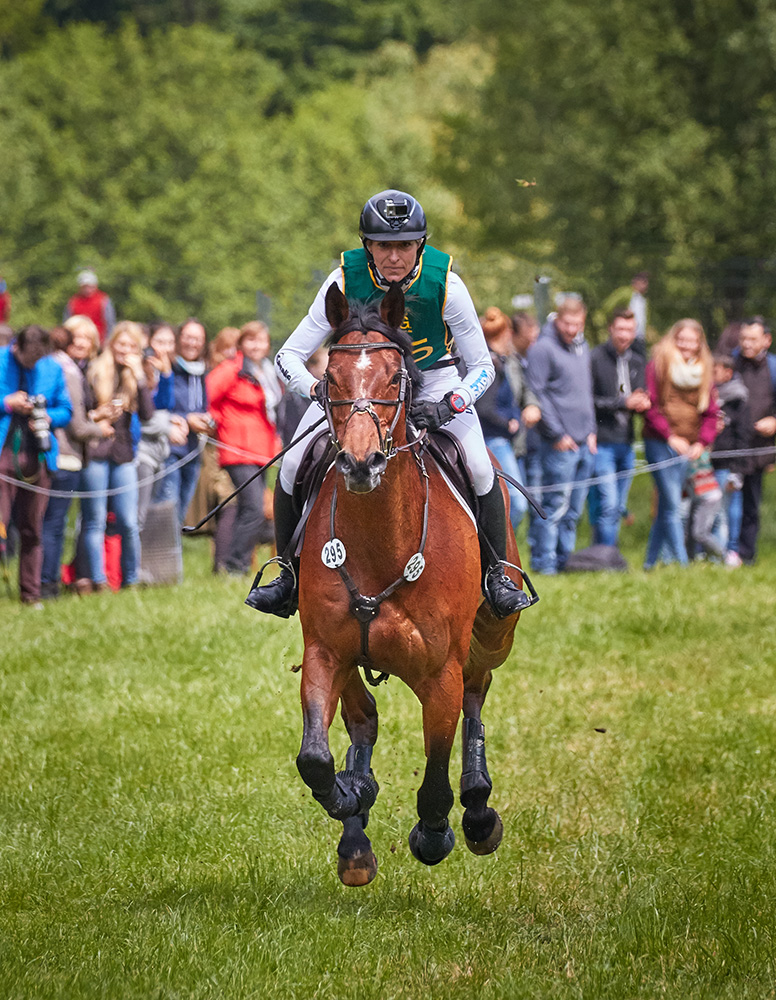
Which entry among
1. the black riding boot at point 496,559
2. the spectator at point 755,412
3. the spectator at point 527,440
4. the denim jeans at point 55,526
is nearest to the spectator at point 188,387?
the denim jeans at point 55,526

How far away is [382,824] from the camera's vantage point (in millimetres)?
7703

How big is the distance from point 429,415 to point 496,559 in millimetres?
1191

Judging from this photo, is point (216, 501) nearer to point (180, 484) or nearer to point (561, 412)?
point (180, 484)

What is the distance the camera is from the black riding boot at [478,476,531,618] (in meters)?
6.82

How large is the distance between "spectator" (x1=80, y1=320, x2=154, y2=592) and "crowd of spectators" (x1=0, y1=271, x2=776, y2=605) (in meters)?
0.02

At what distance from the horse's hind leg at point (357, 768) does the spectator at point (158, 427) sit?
7715mm

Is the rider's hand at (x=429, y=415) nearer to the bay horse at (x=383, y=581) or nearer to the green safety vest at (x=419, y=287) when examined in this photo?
the bay horse at (x=383, y=581)

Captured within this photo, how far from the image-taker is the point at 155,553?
14555 mm

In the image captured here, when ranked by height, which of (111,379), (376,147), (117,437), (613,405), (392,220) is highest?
(376,147)

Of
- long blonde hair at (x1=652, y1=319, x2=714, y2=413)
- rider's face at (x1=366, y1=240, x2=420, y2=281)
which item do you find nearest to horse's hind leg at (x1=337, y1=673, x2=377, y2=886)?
rider's face at (x1=366, y1=240, x2=420, y2=281)

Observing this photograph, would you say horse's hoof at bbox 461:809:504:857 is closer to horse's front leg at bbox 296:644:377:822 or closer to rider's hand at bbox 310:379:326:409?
horse's front leg at bbox 296:644:377:822

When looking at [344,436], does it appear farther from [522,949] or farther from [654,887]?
[654,887]

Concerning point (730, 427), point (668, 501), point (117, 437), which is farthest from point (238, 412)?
point (730, 427)

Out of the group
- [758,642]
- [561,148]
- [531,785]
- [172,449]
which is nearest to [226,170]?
[561,148]
